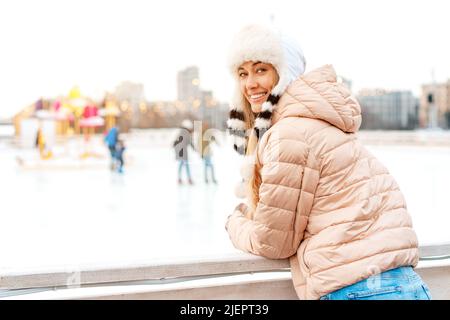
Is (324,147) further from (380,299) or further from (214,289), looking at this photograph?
(214,289)

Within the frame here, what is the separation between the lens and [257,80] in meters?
1.17

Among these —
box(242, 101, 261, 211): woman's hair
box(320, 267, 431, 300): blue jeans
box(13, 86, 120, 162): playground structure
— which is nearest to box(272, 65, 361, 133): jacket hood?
box(242, 101, 261, 211): woman's hair

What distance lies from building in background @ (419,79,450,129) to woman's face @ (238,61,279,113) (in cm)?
1875

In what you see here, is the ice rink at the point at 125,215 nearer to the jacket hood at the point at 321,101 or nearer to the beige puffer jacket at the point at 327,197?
the beige puffer jacket at the point at 327,197

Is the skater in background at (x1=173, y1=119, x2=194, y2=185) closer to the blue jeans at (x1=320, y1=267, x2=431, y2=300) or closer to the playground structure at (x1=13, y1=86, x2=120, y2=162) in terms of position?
the blue jeans at (x1=320, y1=267, x2=431, y2=300)

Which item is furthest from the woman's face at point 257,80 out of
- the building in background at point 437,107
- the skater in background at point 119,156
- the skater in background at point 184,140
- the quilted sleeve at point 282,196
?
the building in background at point 437,107

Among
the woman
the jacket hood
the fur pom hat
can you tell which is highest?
the fur pom hat

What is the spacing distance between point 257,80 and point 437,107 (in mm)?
24059

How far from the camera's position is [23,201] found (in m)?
6.21

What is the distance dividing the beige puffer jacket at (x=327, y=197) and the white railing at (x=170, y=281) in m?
0.14

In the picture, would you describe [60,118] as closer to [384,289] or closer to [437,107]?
[437,107]

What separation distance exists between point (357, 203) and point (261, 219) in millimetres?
197

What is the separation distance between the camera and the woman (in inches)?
39.4
